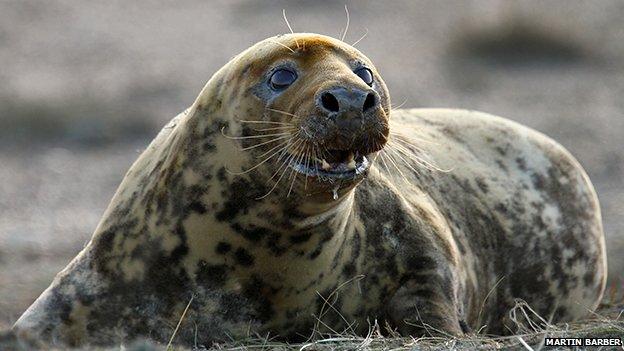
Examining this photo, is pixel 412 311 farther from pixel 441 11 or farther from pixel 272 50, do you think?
pixel 441 11

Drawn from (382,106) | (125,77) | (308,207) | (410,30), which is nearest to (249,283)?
(308,207)

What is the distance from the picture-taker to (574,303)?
9391mm

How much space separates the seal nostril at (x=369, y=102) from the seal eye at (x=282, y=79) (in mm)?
536

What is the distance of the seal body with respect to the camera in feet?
22.9

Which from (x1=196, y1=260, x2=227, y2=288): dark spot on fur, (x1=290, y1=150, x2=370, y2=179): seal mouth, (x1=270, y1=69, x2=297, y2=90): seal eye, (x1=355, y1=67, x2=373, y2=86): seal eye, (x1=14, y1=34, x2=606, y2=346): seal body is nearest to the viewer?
(x1=290, y1=150, x2=370, y2=179): seal mouth

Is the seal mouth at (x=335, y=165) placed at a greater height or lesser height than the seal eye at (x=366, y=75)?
lesser

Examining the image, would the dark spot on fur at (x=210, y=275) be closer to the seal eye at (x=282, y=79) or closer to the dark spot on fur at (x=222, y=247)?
the dark spot on fur at (x=222, y=247)

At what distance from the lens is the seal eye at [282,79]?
23.6 ft

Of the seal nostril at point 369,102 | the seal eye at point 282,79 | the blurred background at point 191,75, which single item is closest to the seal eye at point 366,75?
the seal eye at point 282,79

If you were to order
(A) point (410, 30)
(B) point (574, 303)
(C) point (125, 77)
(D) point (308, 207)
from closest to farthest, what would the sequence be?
1. (D) point (308, 207)
2. (B) point (574, 303)
3. (C) point (125, 77)
4. (A) point (410, 30)

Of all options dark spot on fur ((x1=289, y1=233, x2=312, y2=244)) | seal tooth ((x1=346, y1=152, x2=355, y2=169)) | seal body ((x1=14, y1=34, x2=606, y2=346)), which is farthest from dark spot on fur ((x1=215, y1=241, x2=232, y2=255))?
seal tooth ((x1=346, y1=152, x2=355, y2=169))

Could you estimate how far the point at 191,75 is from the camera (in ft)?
59.6

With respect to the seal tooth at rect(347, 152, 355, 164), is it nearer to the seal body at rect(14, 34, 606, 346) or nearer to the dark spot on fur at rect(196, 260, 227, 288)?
the seal body at rect(14, 34, 606, 346)

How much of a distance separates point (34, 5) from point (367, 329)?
47.6ft
